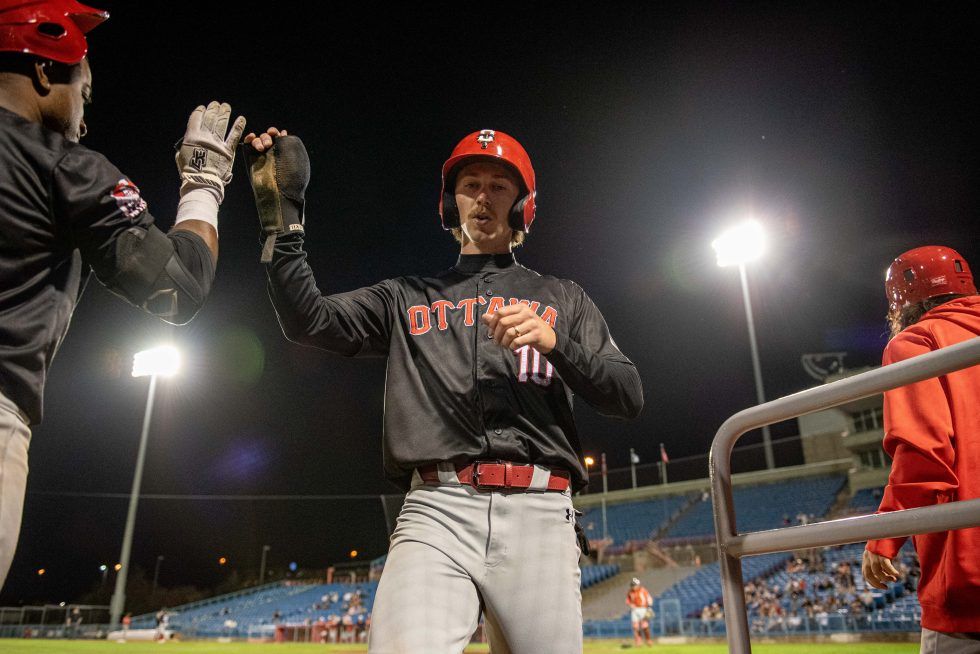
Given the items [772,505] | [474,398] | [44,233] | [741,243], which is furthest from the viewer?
[772,505]

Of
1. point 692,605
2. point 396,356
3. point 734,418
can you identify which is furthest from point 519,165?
point 692,605

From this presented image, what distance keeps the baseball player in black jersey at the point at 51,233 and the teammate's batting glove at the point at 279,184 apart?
331 millimetres

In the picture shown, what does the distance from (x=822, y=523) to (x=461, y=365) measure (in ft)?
4.03

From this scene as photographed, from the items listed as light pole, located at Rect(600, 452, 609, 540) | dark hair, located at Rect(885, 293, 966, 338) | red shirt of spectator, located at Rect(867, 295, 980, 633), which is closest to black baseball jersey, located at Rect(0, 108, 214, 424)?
red shirt of spectator, located at Rect(867, 295, 980, 633)

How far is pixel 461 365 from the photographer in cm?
236

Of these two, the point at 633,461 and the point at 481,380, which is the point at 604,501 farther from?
the point at 481,380

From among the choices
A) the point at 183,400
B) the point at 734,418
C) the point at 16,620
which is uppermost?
the point at 183,400

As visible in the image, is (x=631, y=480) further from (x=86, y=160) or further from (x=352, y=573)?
(x=86, y=160)

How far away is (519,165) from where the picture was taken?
276 cm

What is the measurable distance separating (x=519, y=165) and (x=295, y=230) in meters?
0.97

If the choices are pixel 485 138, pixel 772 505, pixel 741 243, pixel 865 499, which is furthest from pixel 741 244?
pixel 485 138

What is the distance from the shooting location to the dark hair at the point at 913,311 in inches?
112

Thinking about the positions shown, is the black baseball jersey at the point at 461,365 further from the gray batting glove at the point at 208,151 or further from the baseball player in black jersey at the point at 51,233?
the baseball player in black jersey at the point at 51,233

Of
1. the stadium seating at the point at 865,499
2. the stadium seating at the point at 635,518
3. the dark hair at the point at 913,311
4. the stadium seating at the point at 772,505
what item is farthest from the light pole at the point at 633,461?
the dark hair at the point at 913,311
